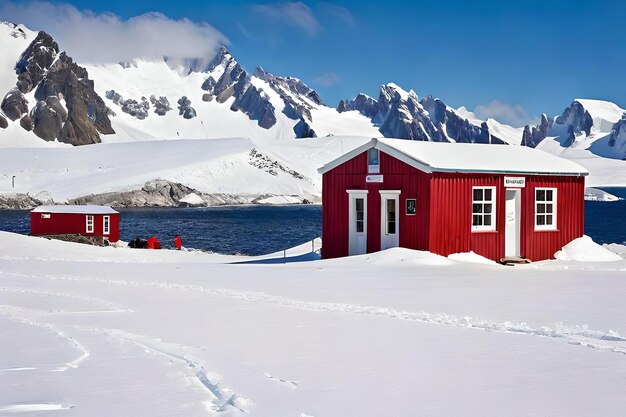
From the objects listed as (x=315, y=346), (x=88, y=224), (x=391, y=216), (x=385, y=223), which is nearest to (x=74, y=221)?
(x=88, y=224)

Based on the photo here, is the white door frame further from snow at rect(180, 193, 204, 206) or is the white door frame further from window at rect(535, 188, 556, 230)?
snow at rect(180, 193, 204, 206)

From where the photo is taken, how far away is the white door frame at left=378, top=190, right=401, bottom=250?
27.6 m

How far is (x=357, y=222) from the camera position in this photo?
2920 cm

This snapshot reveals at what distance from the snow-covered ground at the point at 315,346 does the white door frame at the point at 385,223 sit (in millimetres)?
6089

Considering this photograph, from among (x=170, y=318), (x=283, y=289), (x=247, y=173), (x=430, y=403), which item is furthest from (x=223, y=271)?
(x=247, y=173)

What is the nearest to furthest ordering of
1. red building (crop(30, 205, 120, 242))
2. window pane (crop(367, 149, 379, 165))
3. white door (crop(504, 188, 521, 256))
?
white door (crop(504, 188, 521, 256)) < window pane (crop(367, 149, 379, 165)) < red building (crop(30, 205, 120, 242))

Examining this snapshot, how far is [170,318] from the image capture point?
549 inches

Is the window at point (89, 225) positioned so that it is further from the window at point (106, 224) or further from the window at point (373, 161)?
the window at point (373, 161)

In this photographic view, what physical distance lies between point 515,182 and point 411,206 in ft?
13.6

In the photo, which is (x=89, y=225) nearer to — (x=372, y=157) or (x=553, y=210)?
(x=372, y=157)

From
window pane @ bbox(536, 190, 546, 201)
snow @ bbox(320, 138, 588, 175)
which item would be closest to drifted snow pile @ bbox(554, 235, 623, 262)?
window pane @ bbox(536, 190, 546, 201)

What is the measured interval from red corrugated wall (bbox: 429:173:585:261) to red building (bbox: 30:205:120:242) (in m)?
26.9

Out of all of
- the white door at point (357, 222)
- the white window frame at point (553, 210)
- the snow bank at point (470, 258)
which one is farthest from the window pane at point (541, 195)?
the white door at point (357, 222)

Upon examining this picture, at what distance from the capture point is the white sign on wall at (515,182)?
28219 mm
